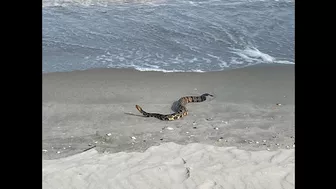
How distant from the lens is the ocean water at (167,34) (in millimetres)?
8664

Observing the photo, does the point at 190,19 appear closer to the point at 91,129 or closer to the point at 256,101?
the point at 256,101

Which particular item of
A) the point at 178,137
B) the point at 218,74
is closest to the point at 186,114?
the point at 178,137

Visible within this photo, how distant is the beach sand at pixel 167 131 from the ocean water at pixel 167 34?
69 centimetres

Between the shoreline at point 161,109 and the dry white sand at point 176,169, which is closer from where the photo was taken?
the dry white sand at point 176,169

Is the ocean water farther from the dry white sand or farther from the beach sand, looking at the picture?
the dry white sand

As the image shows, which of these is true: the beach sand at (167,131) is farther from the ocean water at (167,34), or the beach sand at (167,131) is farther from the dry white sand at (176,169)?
the ocean water at (167,34)

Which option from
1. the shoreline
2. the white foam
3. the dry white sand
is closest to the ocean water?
the white foam

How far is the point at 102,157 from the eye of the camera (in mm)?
4613

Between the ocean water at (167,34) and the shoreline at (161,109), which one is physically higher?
the ocean water at (167,34)

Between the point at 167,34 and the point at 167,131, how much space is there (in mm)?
5220

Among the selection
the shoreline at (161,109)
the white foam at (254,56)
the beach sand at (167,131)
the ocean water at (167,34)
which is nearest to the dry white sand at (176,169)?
the beach sand at (167,131)

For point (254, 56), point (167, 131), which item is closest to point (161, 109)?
point (167, 131)

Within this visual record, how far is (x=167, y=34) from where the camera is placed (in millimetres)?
10578
